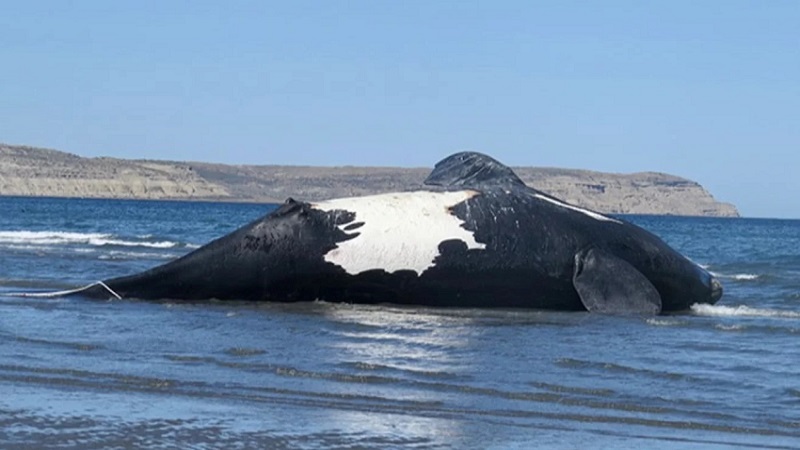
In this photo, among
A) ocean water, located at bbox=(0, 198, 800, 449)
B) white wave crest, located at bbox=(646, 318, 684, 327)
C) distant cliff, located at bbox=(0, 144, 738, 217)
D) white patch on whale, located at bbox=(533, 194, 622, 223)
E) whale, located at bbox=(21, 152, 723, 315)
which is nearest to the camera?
ocean water, located at bbox=(0, 198, 800, 449)

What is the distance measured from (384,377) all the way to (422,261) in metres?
3.96

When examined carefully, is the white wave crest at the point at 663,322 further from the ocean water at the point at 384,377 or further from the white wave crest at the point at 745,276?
the white wave crest at the point at 745,276

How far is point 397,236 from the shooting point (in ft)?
44.3

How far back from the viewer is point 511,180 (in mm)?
14562

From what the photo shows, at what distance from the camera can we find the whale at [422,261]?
1339 centimetres

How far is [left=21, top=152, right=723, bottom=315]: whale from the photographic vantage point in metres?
13.4

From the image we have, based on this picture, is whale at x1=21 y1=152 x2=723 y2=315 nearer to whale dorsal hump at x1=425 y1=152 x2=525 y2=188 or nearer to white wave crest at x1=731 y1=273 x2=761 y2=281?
whale dorsal hump at x1=425 y1=152 x2=525 y2=188

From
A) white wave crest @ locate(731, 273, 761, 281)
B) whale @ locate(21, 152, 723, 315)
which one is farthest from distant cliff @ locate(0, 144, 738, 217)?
whale @ locate(21, 152, 723, 315)

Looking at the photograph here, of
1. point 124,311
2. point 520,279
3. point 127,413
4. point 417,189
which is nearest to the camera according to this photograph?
point 127,413

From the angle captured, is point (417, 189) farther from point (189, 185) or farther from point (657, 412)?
point (189, 185)

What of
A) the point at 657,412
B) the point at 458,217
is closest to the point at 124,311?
the point at 458,217

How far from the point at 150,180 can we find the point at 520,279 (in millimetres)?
175520

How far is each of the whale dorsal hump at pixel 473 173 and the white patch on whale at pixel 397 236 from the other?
2.50ft

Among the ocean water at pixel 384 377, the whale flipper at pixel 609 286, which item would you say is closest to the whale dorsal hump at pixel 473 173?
the whale flipper at pixel 609 286
